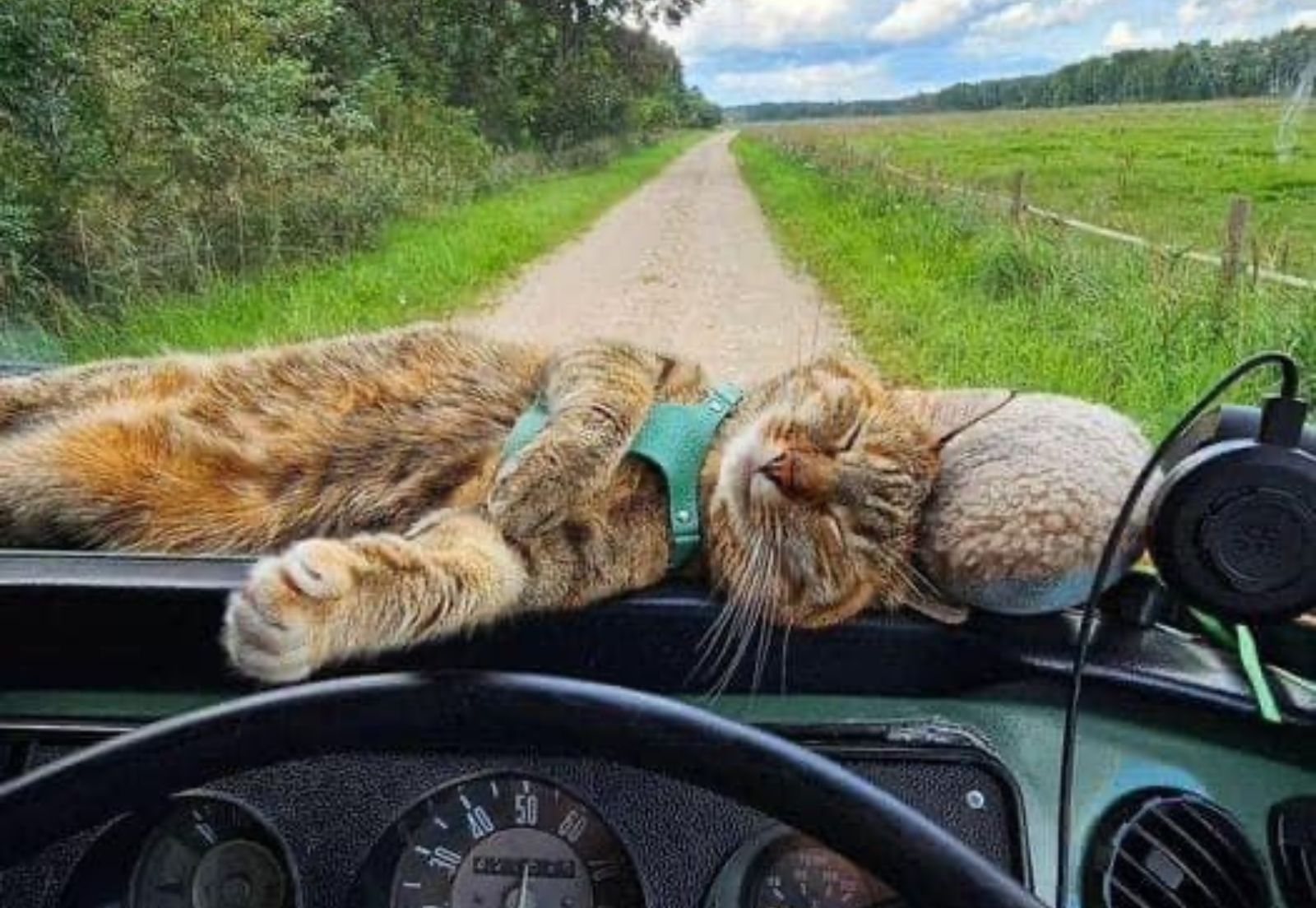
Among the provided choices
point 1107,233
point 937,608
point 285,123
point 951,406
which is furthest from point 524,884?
point 285,123

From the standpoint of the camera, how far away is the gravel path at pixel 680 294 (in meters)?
3.28

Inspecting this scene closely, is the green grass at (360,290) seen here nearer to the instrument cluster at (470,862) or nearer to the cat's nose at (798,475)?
the cat's nose at (798,475)

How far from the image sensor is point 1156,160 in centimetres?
314

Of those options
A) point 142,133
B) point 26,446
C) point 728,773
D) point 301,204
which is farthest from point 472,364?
point 142,133

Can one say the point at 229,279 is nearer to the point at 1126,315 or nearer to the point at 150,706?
the point at 150,706

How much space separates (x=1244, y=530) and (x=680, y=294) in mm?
2649

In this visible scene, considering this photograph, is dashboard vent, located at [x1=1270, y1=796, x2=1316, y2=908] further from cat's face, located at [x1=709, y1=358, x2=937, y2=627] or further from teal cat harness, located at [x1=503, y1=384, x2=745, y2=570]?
teal cat harness, located at [x1=503, y1=384, x2=745, y2=570]

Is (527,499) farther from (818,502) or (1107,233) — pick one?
(1107,233)

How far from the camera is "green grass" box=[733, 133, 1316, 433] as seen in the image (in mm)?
2783

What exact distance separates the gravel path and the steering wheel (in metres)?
1.43

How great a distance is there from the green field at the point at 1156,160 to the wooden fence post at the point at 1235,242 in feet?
0.06

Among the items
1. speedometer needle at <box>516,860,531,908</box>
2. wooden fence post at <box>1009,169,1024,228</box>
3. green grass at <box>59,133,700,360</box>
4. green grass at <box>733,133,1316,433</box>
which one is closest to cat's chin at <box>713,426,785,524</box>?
green grass at <box>733,133,1316,433</box>

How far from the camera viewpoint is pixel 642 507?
7.80ft

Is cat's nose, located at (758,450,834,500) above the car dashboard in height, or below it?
above
